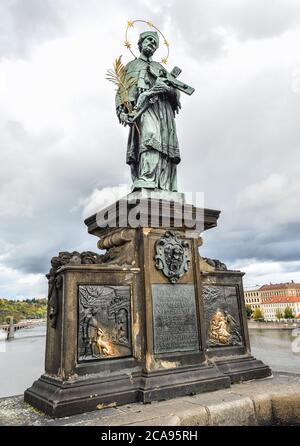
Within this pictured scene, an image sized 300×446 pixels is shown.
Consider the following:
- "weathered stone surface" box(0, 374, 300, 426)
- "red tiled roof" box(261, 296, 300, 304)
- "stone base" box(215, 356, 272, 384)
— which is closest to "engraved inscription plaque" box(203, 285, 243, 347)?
"stone base" box(215, 356, 272, 384)

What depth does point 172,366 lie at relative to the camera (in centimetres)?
481

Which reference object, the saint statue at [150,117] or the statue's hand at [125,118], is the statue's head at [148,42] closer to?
the saint statue at [150,117]

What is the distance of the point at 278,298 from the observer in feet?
363

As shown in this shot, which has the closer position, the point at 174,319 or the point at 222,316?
the point at 174,319

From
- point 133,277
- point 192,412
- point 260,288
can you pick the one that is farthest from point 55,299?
point 260,288

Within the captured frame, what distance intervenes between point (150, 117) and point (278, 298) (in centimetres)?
11494

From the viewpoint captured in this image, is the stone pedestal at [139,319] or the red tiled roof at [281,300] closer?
the stone pedestal at [139,319]

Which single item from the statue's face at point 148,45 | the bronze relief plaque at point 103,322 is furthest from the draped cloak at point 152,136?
the bronze relief plaque at point 103,322

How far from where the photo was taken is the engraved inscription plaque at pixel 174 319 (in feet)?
16.1

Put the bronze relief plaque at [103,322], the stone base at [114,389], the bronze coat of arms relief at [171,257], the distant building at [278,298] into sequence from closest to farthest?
the stone base at [114,389], the bronze relief plaque at [103,322], the bronze coat of arms relief at [171,257], the distant building at [278,298]

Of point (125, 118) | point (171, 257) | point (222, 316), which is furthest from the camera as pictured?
point (125, 118)

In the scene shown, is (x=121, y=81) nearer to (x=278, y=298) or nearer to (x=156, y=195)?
(x=156, y=195)

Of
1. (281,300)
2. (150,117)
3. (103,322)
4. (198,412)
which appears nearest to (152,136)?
(150,117)
